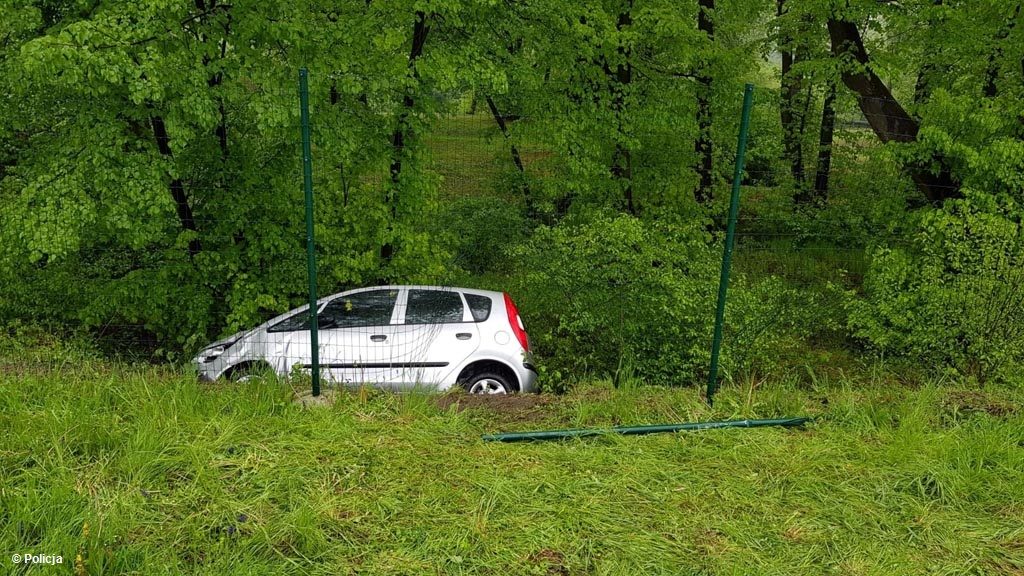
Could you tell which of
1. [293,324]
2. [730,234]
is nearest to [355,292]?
[293,324]

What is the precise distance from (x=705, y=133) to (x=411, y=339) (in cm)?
740

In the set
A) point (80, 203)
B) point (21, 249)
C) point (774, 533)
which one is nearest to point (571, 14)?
point (80, 203)

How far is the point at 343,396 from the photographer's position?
5242 mm

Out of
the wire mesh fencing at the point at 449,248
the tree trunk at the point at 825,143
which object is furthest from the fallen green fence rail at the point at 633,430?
the tree trunk at the point at 825,143

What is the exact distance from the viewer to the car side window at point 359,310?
7.29 m

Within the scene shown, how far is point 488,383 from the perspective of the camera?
7.28 m

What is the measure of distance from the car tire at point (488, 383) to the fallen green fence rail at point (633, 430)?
2.32 m

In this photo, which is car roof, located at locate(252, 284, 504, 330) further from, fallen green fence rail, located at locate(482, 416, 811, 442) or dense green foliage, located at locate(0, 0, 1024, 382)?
fallen green fence rail, located at locate(482, 416, 811, 442)

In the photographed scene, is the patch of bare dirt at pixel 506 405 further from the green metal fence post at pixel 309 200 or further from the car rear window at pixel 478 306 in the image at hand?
the car rear window at pixel 478 306

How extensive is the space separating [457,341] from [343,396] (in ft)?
6.93

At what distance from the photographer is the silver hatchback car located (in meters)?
6.93

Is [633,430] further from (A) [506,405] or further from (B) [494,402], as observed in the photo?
(B) [494,402]

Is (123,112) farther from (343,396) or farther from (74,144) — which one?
(343,396)

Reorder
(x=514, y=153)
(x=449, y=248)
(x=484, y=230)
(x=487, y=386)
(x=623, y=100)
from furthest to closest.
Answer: (x=514, y=153)
(x=484, y=230)
(x=449, y=248)
(x=623, y=100)
(x=487, y=386)
